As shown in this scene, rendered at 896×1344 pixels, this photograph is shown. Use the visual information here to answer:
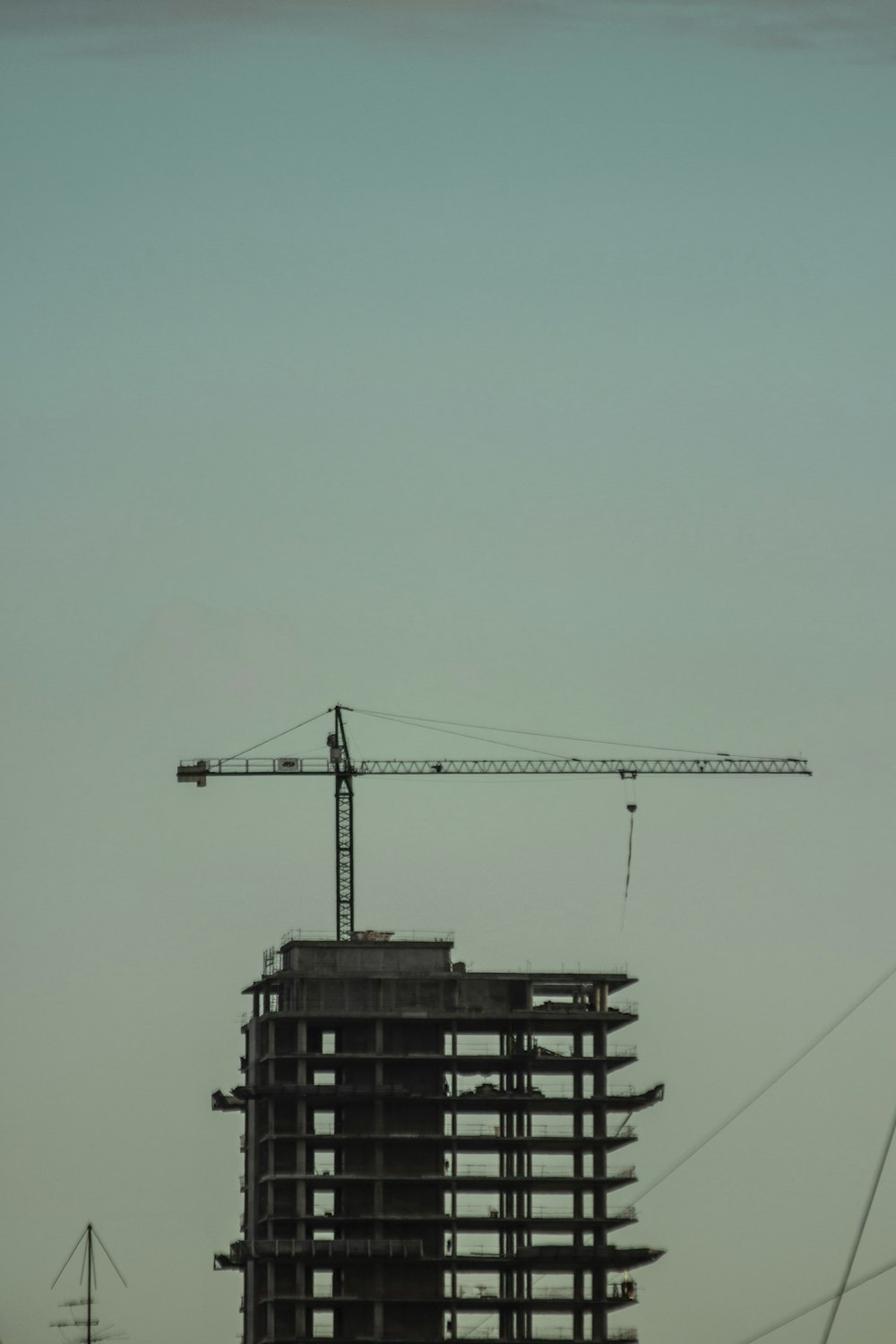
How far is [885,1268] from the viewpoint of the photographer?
586 feet

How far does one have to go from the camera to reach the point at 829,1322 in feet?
569

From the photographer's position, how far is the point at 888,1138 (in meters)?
173

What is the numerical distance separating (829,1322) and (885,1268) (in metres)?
6.55

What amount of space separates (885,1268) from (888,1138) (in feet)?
31.1

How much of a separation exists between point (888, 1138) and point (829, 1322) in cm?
1018
